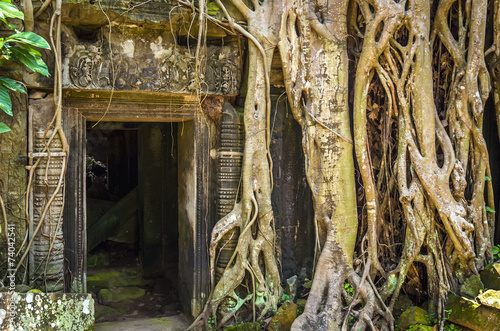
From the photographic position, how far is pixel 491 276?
375 cm

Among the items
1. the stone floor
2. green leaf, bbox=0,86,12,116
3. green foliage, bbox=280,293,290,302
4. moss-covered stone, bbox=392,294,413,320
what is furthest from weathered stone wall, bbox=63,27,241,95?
moss-covered stone, bbox=392,294,413,320

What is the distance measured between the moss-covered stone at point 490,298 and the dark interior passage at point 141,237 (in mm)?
2524

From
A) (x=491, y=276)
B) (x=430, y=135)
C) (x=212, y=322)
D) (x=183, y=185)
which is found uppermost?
(x=430, y=135)

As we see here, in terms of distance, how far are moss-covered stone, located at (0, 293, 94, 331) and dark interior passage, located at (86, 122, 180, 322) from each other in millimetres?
1313

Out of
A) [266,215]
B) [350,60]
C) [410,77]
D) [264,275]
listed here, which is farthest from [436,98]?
[264,275]

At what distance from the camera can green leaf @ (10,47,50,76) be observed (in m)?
3.16

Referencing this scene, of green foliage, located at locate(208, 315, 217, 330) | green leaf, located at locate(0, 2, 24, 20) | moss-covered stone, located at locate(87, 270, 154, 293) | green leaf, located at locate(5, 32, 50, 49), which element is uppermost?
green leaf, located at locate(0, 2, 24, 20)

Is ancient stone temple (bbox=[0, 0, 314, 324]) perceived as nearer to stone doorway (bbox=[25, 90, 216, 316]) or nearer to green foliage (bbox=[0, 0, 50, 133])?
stone doorway (bbox=[25, 90, 216, 316])

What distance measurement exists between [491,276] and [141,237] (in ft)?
13.0

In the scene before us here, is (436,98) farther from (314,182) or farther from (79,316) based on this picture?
(79,316)

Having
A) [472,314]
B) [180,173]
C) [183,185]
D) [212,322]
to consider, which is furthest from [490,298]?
[180,173]

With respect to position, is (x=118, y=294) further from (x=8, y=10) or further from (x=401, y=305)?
(x=8, y=10)

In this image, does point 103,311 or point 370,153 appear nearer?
point 370,153

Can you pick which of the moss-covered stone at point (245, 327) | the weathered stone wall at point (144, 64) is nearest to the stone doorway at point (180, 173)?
the weathered stone wall at point (144, 64)
